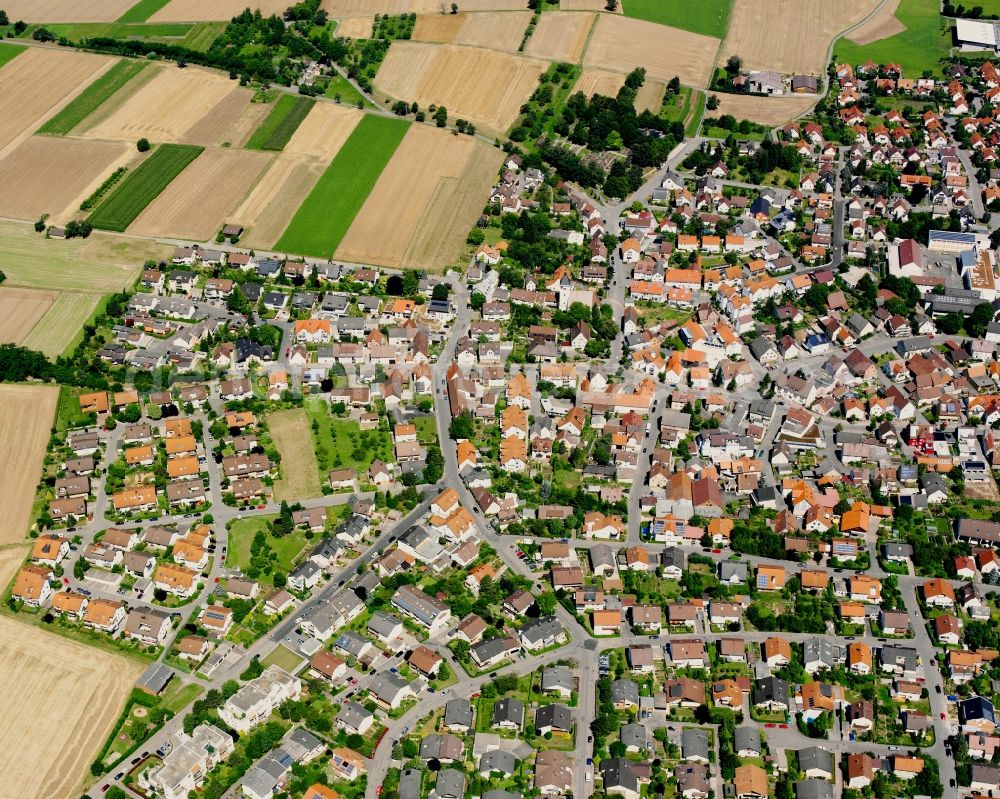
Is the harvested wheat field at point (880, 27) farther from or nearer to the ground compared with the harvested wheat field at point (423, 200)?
farther from the ground

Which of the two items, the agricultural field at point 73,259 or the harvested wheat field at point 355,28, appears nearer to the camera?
the agricultural field at point 73,259

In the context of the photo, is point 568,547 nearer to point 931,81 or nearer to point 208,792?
point 208,792

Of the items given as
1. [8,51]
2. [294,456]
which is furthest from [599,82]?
[8,51]

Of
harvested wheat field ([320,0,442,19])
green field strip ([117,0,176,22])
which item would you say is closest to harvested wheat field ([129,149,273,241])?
harvested wheat field ([320,0,442,19])

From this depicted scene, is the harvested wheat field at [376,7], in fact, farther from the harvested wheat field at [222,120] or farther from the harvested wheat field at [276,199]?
the harvested wheat field at [276,199]

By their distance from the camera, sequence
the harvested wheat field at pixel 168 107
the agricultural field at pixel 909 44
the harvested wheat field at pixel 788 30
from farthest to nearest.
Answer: the agricultural field at pixel 909 44 → the harvested wheat field at pixel 788 30 → the harvested wheat field at pixel 168 107

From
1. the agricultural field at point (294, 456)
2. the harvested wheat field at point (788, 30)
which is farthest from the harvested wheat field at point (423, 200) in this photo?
the harvested wheat field at point (788, 30)

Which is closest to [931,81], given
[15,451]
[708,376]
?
[708,376]
